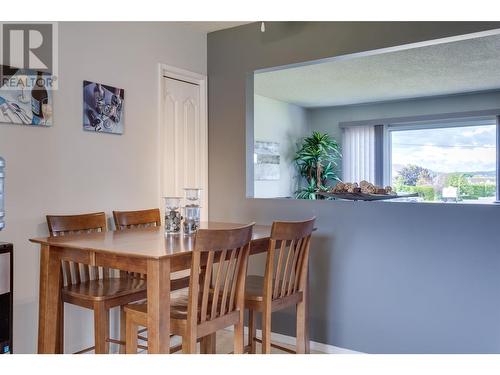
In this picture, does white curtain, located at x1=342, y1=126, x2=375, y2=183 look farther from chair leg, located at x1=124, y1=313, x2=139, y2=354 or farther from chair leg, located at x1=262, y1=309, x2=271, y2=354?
chair leg, located at x1=124, y1=313, x2=139, y2=354

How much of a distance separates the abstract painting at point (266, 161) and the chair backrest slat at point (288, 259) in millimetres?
3694

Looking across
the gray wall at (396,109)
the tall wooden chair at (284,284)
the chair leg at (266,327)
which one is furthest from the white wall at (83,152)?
the gray wall at (396,109)

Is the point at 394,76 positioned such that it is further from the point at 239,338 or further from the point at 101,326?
the point at 101,326

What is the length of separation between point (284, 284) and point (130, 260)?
0.93 metres

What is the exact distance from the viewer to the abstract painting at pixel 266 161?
6.39 meters

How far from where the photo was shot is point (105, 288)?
2566 mm

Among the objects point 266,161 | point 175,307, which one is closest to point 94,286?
point 175,307

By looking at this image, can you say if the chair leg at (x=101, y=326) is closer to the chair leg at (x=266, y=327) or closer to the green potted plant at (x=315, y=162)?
the chair leg at (x=266, y=327)

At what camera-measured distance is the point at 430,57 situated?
454 centimetres

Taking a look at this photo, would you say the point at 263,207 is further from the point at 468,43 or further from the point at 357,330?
→ the point at 468,43

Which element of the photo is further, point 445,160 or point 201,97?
point 445,160

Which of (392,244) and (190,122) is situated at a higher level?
(190,122)
